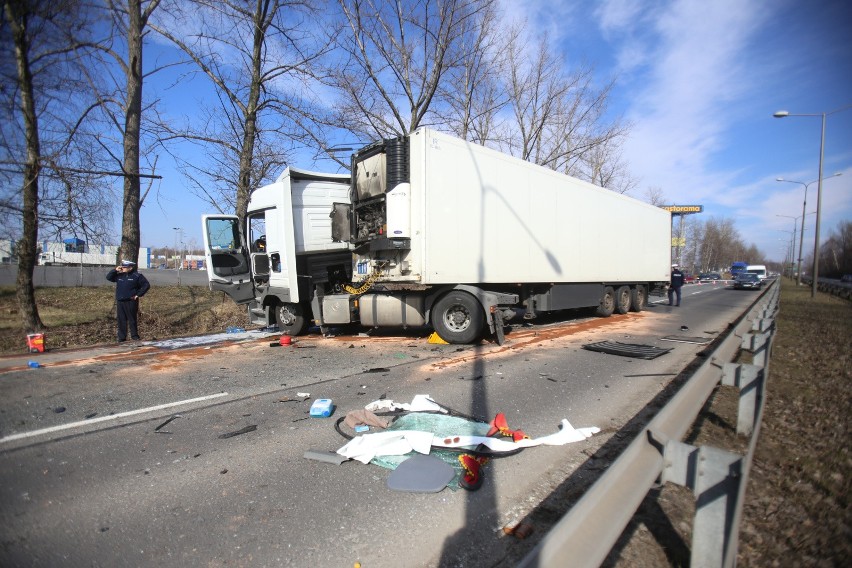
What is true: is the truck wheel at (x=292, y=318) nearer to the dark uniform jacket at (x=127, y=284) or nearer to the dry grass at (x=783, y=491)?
the dark uniform jacket at (x=127, y=284)

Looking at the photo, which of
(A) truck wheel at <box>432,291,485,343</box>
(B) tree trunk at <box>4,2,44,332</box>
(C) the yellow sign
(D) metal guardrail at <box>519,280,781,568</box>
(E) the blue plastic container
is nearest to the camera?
(D) metal guardrail at <box>519,280,781,568</box>

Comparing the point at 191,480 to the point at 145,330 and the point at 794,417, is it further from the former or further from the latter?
the point at 145,330

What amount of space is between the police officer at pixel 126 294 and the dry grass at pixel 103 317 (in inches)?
29.6

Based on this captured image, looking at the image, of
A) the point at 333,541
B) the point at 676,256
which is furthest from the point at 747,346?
the point at 676,256

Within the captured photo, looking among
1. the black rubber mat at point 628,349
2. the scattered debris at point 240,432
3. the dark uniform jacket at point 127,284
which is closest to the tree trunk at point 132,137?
the dark uniform jacket at point 127,284

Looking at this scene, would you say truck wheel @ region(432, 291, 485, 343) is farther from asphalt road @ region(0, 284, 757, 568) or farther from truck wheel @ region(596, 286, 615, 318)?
truck wheel @ region(596, 286, 615, 318)

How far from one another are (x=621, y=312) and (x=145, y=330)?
1397cm

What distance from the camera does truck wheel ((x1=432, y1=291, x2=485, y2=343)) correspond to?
25.4ft

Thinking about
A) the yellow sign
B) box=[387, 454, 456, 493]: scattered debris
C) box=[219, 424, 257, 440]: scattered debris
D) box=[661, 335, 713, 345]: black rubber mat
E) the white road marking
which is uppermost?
the yellow sign

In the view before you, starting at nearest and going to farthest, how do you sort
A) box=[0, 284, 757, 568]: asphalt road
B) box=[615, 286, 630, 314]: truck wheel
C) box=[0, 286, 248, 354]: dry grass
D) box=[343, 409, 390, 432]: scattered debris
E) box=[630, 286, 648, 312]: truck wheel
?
1. box=[0, 284, 757, 568]: asphalt road
2. box=[343, 409, 390, 432]: scattered debris
3. box=[0, 286, 248, 354]: dry grass
4. box=[615, 286, 630, 314]: truck wheel
5. box=[630, 286, 648, 312]: truck wheel

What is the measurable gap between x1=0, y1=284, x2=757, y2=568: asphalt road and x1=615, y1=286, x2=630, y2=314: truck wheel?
294 inches

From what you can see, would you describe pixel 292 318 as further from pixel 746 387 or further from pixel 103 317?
pixel 746 387

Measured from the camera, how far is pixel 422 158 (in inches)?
283

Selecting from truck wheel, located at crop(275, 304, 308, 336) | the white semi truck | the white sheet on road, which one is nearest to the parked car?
the white semi truck
